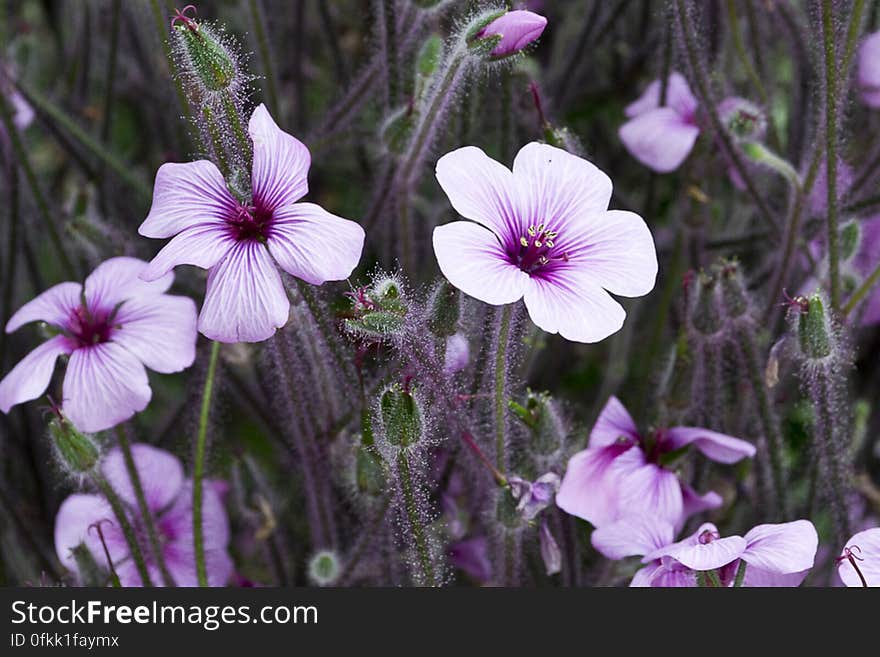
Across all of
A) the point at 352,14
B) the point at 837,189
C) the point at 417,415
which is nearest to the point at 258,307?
A: the point at 417,415

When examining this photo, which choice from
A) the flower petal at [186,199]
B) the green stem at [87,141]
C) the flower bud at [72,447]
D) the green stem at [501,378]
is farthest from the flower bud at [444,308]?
the green stem at [87,141]

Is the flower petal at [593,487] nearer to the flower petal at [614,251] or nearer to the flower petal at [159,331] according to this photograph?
the flower petal at [614,251]

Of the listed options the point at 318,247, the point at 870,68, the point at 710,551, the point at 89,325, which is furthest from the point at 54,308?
the point at 870,68

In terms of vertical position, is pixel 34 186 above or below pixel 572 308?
above

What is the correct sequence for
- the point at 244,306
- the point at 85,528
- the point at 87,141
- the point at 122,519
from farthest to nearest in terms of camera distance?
1. the point at 87,141
2. the point at 85,528
3. the point at 122,519
4. the point at 244,306

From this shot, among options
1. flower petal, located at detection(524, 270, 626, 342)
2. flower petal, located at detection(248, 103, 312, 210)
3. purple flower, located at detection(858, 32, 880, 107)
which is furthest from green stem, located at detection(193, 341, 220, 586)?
purple flower, located at detection(858, 32, 880, 107)

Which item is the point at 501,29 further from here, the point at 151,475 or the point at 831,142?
the point at 151,475

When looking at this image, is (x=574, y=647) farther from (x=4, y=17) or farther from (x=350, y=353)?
(x=4, y=17)
